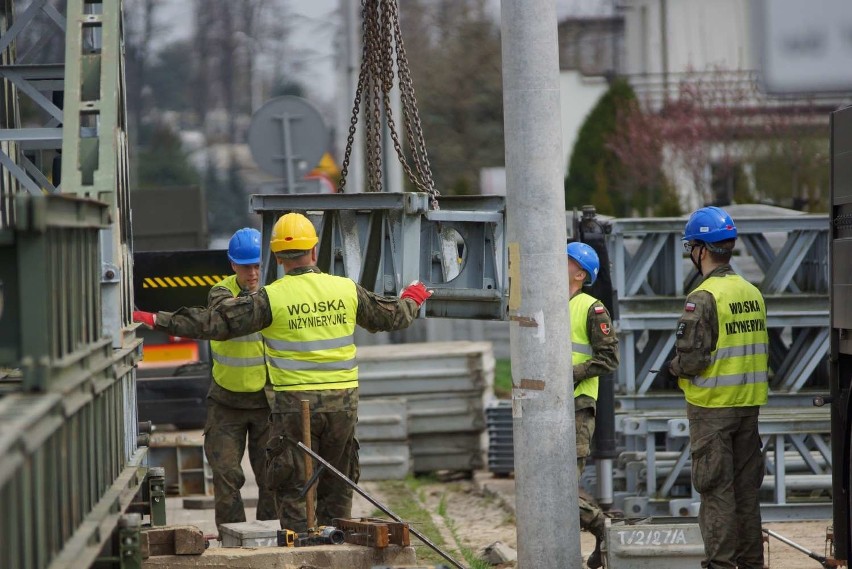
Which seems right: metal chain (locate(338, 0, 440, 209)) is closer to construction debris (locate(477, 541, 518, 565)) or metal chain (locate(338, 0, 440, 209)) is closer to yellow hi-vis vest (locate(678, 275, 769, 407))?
yellow hi-vis vest (locate(678, 275, 769, 407))

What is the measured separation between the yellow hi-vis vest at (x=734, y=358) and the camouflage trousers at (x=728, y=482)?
0.07 metres

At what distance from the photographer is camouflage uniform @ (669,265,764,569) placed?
25.6ft

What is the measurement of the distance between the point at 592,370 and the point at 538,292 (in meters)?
1.75

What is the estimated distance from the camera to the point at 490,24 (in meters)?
45.9

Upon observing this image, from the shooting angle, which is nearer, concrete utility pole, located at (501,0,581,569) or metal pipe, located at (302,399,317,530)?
concrete utility pole, located at (501,0,581,569)

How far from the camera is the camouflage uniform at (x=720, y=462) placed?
25.6ft

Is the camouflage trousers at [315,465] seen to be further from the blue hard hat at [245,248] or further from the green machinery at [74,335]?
the blue hard hat at [245,248]

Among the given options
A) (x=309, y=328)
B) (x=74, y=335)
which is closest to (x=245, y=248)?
(x=309, y=328)

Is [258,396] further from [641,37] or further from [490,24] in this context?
[490,24]

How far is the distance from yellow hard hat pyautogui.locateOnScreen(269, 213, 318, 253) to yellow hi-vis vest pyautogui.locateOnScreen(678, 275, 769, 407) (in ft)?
6.90

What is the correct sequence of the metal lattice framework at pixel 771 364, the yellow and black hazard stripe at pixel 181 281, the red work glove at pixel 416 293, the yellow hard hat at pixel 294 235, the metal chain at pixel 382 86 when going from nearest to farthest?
1. the yellow hard hat at pixel 294 235
2. the red work glove at pixel 416 293
3. the metal chain at pixel 382 86
4. the yellow and black hazard stripe at pixel 181 281
5. the metal lattice framework at pixel 771 364

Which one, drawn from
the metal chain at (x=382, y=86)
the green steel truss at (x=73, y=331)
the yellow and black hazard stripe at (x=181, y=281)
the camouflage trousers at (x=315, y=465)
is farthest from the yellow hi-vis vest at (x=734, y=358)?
the yellow and black hazard stripe at (x=181, y=281)

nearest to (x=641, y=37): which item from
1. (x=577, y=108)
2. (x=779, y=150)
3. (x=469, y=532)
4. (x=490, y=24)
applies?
(x=577, y=108)

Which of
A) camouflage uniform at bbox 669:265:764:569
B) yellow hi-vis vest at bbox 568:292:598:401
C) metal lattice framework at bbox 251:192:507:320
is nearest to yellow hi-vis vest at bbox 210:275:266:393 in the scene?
metal lattice framework at bbox 251:192:507:320
